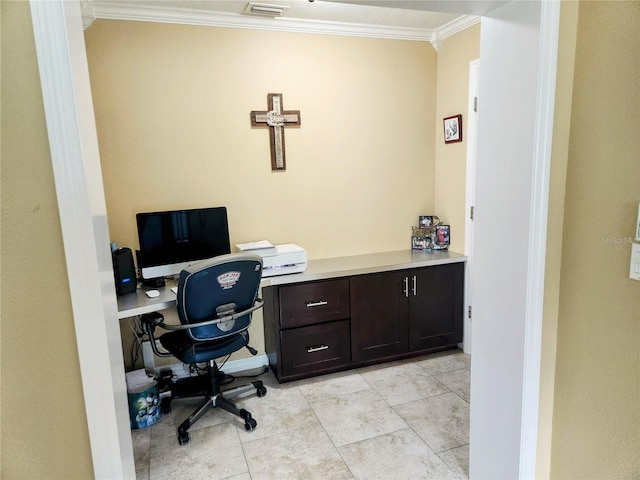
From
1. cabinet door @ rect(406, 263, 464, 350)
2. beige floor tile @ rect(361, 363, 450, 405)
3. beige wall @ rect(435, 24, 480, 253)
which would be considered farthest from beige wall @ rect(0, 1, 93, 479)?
beige wall @ rect(435, 24, 480, 253)

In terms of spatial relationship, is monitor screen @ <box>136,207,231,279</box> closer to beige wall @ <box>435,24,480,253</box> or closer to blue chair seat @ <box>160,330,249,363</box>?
blue chair seat @ <box>160,330,249,363</box>

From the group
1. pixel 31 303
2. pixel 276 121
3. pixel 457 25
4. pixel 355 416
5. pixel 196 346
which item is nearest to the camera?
pixel 31 303

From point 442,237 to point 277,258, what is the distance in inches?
57.0

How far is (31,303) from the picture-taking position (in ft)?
3.40

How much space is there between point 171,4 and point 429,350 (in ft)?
9.90

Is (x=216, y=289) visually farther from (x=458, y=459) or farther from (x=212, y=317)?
(x=458, y=459)

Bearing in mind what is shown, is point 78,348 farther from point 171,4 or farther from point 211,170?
point 171,4

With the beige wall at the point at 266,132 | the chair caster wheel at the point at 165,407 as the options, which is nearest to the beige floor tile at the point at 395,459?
the chair caster wheel at the point at 165,407

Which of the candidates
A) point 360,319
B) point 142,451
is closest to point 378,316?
point 360,319

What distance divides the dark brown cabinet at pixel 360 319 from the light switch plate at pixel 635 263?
6.22 feet

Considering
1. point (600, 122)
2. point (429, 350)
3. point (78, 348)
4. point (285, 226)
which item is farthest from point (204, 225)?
point (600, 122)

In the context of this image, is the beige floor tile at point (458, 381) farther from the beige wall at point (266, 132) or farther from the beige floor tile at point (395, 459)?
the beige wall at point (266, 132)

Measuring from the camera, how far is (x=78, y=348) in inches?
42.7

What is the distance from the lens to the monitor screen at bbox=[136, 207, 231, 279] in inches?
101
